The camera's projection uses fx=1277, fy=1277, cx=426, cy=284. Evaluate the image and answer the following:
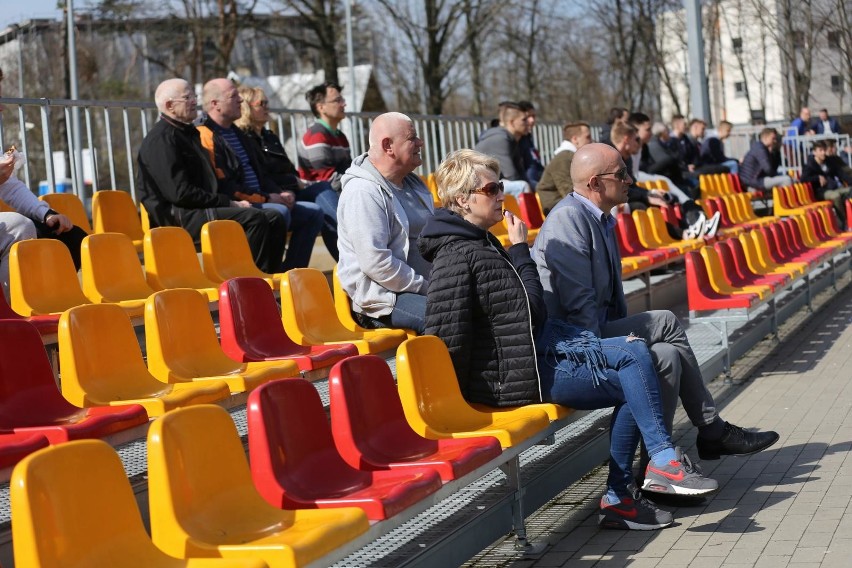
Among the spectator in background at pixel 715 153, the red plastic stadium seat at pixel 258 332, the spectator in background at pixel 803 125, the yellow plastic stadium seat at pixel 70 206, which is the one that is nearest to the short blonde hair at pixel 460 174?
the red plastic stadium seat at pixel 258 332

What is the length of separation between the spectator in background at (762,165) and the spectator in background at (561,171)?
25.2 ft

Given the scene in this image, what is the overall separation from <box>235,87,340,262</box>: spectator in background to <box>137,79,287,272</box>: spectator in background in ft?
2.96

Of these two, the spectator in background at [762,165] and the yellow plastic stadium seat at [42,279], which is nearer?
the yellow plastic stadium seat at [42,279]

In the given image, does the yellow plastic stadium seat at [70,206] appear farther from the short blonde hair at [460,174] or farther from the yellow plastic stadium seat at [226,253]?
the short blonde hair at [460,174]

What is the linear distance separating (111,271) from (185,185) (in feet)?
4.43

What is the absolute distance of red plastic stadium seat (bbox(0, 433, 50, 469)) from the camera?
11.0 feet

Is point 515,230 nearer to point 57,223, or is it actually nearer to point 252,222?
point 57,223

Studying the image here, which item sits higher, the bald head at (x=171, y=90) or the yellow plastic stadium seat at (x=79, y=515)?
the bald head at (x=171, y=90)

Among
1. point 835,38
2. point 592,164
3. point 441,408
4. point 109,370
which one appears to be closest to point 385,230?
point 592,164

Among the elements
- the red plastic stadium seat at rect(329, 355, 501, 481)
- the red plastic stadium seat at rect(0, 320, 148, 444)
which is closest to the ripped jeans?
the red plastic stadium seat at rect(329, 355, 501, 481)

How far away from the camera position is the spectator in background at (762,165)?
1786cm

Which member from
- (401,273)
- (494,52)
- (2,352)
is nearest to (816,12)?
(494,52)

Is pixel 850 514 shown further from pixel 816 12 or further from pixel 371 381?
pixel 816 12

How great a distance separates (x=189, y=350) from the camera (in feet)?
15.9
